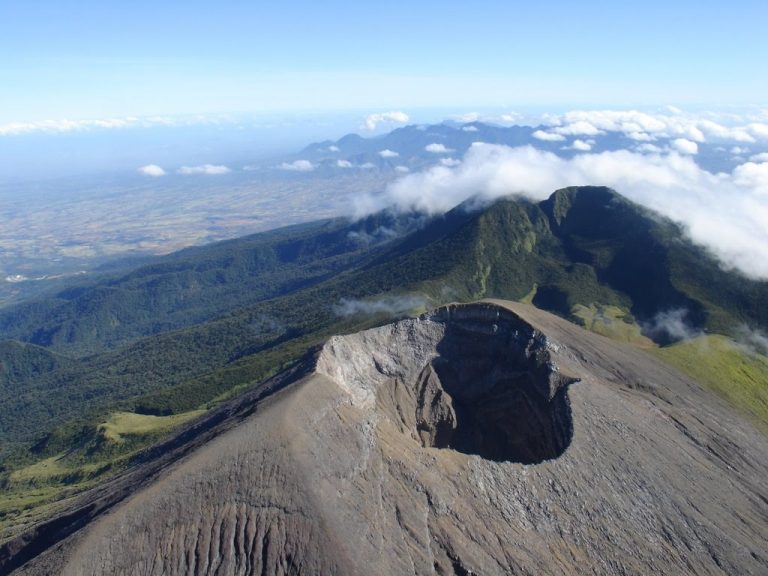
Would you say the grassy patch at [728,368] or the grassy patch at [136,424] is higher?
the grassy patch at [728,368]

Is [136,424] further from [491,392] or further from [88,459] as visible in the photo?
[491,392]

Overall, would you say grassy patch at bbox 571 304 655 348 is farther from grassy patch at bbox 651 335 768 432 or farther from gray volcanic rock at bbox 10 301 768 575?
gray volcanic rock at bbox 10 301 768 575

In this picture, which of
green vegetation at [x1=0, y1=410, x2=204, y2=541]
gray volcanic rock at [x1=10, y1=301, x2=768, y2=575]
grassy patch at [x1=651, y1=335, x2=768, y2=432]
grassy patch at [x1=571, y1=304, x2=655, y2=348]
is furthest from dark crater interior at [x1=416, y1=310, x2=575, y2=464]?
grassy patch at [x1=571, y1=304, x2=655, y2=348]

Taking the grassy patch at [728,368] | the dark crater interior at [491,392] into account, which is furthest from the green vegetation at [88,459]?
the grassy patch at [728,368]

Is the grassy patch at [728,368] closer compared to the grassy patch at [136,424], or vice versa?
the grassy patch at [728,368]

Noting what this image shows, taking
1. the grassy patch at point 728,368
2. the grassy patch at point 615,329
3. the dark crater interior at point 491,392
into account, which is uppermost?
the dark crater interior at point 491,392

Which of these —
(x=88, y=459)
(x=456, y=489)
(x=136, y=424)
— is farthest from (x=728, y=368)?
(x=88, y=459)

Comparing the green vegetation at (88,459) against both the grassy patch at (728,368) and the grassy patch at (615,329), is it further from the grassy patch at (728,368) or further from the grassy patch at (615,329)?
the grassy patch at (615,329)

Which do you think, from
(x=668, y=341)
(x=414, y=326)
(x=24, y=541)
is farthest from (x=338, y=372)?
(x=668, y=341)
